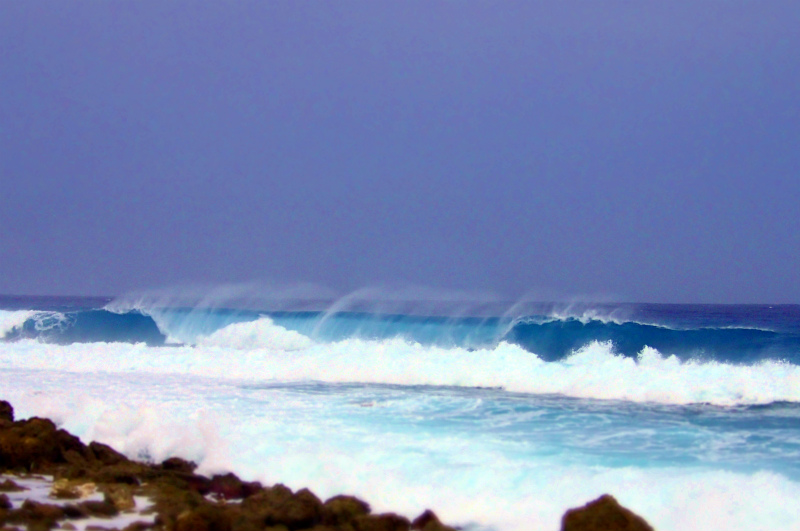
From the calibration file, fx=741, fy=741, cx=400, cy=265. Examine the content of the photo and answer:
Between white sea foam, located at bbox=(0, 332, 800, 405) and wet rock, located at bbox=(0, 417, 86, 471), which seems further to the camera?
white sea foam, located at bbox=(0, 332, 800, 405)

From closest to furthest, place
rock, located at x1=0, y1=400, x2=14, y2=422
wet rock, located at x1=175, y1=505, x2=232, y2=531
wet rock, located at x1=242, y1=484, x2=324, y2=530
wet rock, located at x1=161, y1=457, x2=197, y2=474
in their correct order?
wet rock, located at x1=175, y1=505, x2=232, y2=531
wet rock, located at x1=242, y1=484, x2=324, y2=530
wet rock, located at x1=161, y1=457, x2=197, y2=474
rock, located at x1=0, y1=400, x2=14, y2=422

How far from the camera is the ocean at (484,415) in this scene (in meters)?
5.91

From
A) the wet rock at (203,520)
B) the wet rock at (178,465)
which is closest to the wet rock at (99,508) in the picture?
the wet rock at (203,520)

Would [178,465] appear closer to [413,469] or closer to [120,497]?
[120,497]

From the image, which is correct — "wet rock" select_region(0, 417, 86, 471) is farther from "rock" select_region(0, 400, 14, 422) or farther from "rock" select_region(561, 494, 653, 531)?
"rock" select_region(561, 494, 653, 531)

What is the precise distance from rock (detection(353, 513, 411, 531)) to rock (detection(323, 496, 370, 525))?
12 cm

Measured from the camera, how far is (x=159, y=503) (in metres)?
5.57

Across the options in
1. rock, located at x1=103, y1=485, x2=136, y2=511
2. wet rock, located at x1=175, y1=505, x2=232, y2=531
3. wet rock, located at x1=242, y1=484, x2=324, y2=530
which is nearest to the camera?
wet rock, located at x1=175, y1=505, x2=232, y2=531

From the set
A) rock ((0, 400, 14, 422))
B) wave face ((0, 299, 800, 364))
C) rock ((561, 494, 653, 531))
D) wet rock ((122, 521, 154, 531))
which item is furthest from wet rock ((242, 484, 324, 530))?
wave face ((0, 299, 800, 364))

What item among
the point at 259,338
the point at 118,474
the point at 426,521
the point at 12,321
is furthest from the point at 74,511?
the point at 12,321

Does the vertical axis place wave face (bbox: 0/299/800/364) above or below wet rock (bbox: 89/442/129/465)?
above

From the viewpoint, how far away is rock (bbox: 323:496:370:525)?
5.18 m

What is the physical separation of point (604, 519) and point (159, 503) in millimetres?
3233

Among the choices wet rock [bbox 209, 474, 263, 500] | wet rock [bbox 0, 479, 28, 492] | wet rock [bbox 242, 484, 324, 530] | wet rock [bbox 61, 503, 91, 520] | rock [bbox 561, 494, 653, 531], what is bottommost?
wet rock [bbox 209, 474, 263, 500]
